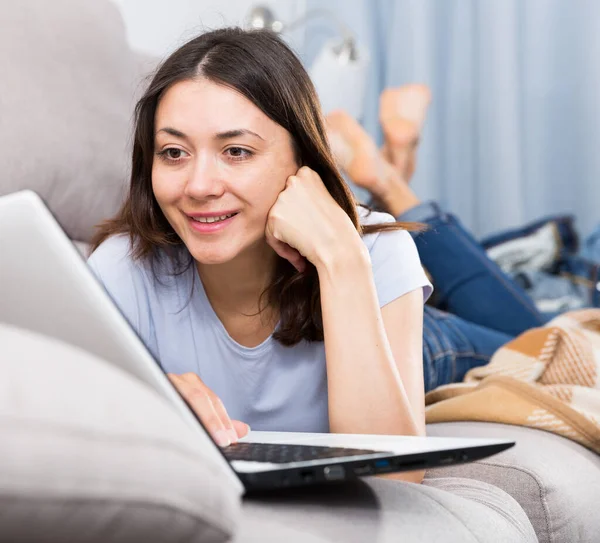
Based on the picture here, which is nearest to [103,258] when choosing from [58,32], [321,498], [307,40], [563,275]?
[58,32]

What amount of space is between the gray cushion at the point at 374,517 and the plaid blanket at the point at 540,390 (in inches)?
14.8

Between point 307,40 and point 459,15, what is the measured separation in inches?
23.2

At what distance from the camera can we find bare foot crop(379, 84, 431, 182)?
8.30 feet

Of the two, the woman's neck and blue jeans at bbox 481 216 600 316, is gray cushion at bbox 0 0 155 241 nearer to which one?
the woman's neck

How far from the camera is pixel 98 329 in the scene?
0.52 metres

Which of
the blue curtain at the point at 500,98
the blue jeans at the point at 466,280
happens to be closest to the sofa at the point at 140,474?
the blue jeans at the point at 466,280

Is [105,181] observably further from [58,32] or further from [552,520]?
[552,520]

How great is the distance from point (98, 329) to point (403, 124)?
84.5 inches

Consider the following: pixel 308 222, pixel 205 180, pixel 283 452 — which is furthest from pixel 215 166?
pixel 283 452

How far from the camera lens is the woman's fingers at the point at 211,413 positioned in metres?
0.72

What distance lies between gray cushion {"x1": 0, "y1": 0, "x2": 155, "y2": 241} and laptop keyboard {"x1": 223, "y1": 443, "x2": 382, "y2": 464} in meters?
0.72

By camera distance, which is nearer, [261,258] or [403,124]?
[261,258]

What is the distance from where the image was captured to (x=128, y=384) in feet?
1.51

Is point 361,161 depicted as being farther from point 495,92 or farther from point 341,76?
point 495,92
